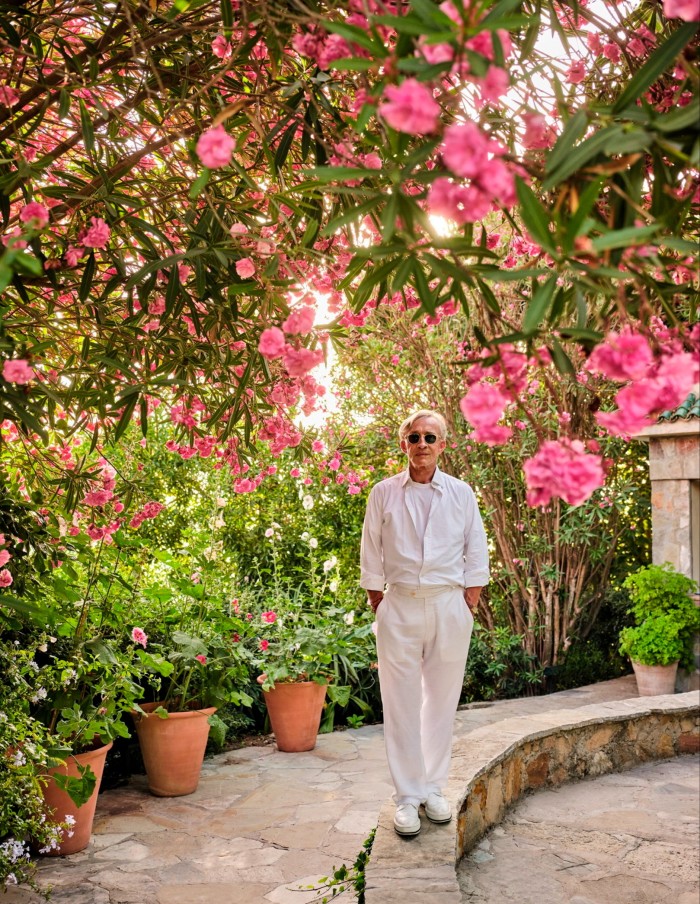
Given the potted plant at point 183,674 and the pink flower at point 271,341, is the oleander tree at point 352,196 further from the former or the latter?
the potted plant at point 183,674

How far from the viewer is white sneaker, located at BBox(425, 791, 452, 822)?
298 cm

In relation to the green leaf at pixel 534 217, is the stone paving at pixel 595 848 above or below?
below

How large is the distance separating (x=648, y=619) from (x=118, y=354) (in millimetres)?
5285

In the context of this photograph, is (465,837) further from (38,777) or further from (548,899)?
(38,777)

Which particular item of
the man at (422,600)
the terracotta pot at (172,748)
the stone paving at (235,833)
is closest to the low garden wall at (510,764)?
the man at (422,600)

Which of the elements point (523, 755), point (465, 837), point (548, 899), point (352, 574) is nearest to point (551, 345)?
point (548, 899)

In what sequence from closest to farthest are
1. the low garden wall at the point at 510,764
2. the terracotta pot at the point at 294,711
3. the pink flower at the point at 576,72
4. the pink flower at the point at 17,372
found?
the pink flower at the point at 17,372
the pink flower at the point at 576,72
the low garden wall at the point at 510,764
the terracotta pot at the point at 294,711

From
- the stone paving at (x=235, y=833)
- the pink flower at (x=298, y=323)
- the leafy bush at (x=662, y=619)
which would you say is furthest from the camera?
the leafy bush at (x=662, y=619)

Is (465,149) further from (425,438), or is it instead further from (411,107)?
(425,438)

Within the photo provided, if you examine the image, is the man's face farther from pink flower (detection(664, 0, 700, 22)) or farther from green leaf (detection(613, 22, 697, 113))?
Answer: pink flower (detection(664, 0, 700, 22))

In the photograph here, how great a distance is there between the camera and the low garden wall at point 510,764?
2.57m

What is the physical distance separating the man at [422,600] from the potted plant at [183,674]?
1114 millimetres

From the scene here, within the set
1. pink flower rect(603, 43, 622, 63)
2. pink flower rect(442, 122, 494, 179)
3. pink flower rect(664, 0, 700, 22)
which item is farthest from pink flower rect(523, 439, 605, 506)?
pink flower rect(603, 43, 622, 63)

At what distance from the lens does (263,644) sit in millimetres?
4965
